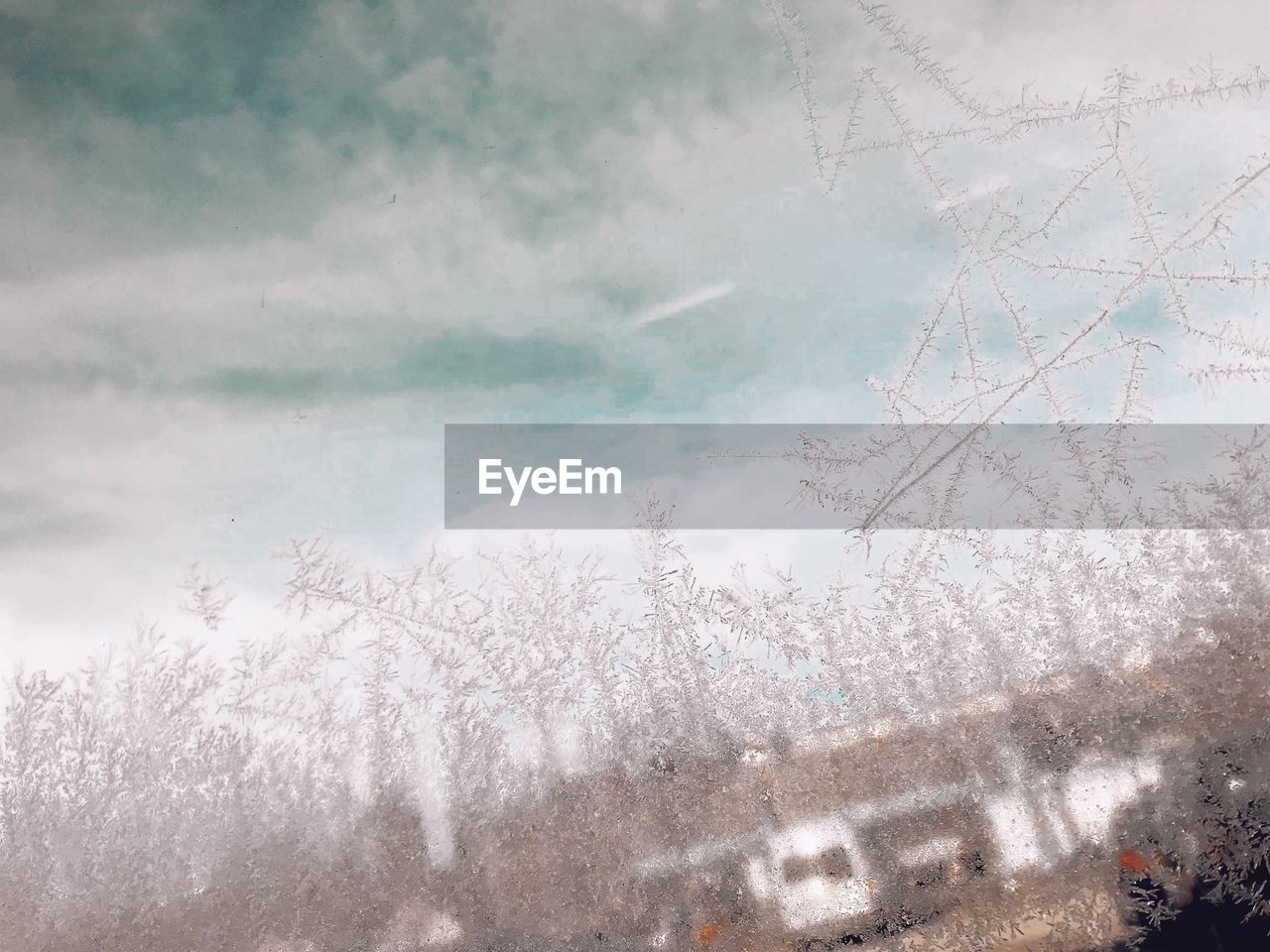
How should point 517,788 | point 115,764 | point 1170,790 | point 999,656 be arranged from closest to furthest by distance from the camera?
point 1170,790 → point 999,656 → point 517,788 → point 115,764

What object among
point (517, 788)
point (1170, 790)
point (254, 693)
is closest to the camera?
point (1170, 790)

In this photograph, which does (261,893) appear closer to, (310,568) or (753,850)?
(310,568)

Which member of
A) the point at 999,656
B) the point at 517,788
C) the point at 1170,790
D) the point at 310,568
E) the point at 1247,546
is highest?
the point at 310,568

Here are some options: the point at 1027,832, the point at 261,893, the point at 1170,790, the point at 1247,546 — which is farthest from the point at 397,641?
the point at 1247,546

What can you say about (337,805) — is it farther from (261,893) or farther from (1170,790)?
(1170,790)

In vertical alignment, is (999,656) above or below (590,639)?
below

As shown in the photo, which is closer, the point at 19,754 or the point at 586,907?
the point at 586,907
